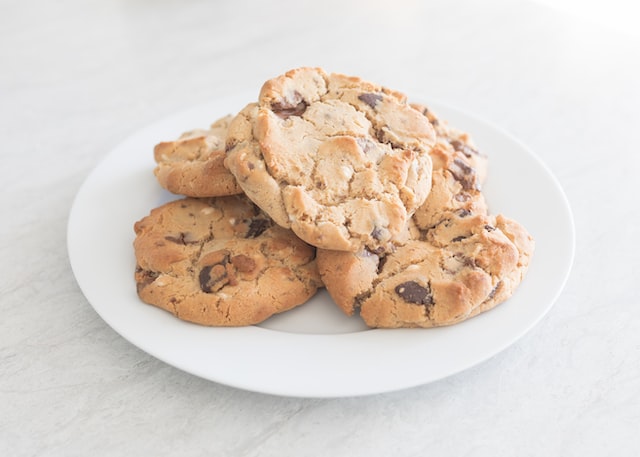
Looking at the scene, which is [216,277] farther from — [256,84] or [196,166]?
[256,84]

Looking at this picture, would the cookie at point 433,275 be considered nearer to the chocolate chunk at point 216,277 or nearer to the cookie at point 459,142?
the chocolate chunk at point 216,277

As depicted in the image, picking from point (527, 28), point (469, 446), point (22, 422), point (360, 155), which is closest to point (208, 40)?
point (527, 28)

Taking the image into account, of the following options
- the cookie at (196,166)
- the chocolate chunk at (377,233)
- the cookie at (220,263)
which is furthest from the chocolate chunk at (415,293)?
the cookie at (196,166)

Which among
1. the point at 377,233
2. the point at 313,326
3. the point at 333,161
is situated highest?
the point at 333,161

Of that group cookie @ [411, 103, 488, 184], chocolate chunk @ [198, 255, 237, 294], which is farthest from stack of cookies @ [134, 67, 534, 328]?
cookie @ [411, 103, 488, 184]

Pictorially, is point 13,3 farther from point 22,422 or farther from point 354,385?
point 354,385

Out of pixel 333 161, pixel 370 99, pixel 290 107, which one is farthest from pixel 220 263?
pixel 370 99
